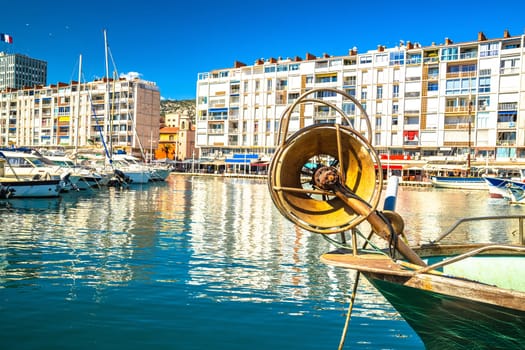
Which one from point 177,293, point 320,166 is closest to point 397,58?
point 177,293

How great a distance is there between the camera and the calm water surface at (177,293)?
8.30 metres

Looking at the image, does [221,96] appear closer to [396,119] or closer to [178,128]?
[178,128]

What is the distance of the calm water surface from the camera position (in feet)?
27.2

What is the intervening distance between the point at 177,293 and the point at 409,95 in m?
82.9

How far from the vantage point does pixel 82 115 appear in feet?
400

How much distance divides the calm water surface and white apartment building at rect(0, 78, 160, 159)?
3502 inches

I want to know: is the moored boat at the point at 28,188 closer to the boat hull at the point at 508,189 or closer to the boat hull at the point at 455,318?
the boat hull at the point at 455,318

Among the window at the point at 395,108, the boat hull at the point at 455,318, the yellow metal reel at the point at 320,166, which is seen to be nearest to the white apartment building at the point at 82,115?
the window at the point at 395,108

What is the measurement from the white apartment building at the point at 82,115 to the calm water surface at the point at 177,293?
88945 mm

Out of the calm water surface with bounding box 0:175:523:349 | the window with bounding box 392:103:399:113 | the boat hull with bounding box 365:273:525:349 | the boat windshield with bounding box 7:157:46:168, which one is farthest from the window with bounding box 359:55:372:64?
the boat hull with bounding box 365:273:525:349

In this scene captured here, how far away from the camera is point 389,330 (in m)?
8.80

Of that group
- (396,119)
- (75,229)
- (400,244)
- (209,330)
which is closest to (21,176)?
(75,229)

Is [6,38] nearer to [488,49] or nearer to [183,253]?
[183,253]

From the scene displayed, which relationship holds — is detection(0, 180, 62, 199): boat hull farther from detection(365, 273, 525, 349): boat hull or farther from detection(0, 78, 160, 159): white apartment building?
detection(0, 78, 160, 159): white apartment building
